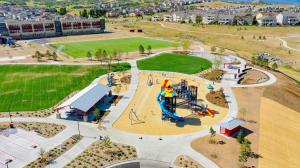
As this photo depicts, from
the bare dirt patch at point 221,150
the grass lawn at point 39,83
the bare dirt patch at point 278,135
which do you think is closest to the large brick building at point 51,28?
the grass lawn at point 39,83

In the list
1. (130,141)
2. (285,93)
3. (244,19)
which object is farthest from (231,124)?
(244,19)

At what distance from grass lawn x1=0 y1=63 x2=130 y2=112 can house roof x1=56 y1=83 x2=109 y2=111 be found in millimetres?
6895

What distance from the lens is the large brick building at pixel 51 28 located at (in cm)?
13312

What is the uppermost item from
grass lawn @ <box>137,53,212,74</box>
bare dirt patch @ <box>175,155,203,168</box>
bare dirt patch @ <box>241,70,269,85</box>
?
grass lawn @ <box>137,53,212,74</box>

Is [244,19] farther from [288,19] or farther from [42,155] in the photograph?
[42,155]

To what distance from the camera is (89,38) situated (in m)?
142

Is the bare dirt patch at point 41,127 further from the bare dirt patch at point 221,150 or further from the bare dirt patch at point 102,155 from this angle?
the bare dirt patch at point 221,150

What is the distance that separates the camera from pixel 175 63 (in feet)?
322

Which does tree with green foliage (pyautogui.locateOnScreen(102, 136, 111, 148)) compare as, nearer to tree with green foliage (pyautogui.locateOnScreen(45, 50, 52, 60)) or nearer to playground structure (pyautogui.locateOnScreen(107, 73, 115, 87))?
playground structure (pyautogui.locateOnScreen(107, 73, 115, 87))

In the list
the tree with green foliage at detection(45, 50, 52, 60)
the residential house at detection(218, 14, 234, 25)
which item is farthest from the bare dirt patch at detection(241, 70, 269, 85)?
the residential house at detection(218, 14, 234, 25)

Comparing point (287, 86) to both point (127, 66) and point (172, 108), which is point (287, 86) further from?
point (127, 66)

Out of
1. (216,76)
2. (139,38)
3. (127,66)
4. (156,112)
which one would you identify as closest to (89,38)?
(139,38)

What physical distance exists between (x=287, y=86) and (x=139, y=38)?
83.5 meters

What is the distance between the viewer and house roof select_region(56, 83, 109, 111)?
57.6 metres
